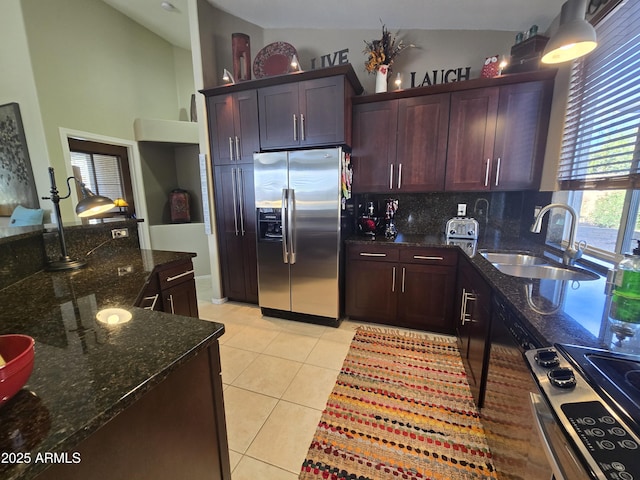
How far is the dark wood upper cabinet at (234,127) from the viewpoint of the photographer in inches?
111

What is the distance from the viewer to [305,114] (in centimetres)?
261

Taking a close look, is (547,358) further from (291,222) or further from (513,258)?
(291,222)

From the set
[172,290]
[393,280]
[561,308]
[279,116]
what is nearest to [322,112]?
[279,116]

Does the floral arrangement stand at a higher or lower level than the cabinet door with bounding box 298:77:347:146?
higher

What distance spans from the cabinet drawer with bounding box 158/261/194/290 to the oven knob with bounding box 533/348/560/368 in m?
1.94

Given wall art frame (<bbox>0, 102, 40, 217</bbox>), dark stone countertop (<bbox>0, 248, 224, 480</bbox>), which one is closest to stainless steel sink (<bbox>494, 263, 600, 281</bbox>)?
dark stone countertop (<bbox>0, 248, 224, 480</bbox>)

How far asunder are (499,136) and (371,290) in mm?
1831

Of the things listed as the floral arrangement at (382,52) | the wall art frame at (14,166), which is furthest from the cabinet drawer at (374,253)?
the wall art frame at (14,166)

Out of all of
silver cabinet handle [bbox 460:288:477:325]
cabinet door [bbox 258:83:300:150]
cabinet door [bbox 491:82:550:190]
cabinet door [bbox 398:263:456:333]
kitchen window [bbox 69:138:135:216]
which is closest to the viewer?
silver cabinet handle [bbox 460:288:477:325]

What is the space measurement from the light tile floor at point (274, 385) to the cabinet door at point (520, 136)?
2.02 m

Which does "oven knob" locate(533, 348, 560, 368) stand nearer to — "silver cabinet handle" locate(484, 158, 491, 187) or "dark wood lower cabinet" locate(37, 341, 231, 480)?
"dark wood lower cabinet" locate(37, 341, 231, 480)

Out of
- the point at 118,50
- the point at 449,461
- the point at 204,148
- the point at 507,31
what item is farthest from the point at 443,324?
the point at 118,50

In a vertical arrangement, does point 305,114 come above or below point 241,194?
above

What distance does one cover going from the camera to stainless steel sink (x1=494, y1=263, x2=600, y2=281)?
1.54 meters
